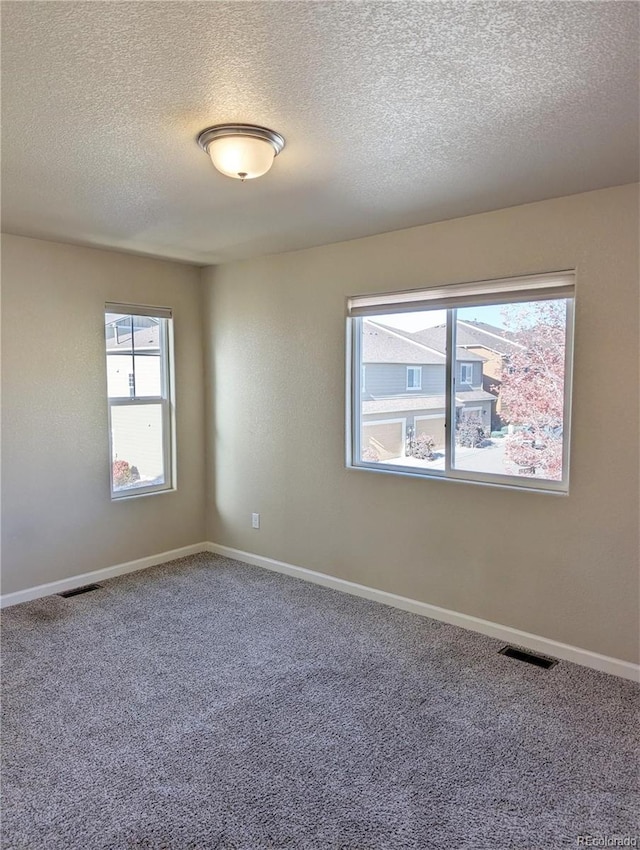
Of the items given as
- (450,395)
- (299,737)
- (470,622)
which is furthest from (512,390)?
(299,737)

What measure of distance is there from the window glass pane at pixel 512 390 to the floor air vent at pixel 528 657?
0.97 m

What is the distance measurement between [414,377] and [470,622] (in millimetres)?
1562

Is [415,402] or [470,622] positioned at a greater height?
[415,402]

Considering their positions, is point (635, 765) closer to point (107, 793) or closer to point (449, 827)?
point (449, 827)

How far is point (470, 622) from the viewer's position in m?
3.42

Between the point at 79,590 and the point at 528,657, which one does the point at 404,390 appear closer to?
the point at 528,657

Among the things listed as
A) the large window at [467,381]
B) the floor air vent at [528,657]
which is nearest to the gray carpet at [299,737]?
the floor air vent at [528,657]

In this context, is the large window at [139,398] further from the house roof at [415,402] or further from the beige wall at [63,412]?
the house roof at [415,402]

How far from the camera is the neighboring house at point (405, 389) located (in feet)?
11.3

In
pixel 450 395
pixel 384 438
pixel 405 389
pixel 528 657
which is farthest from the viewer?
pixel 384 438

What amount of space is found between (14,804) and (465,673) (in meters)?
2.04

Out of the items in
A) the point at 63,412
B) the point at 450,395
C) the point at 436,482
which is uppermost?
the point at 450,395

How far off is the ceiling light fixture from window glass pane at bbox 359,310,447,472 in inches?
65.6

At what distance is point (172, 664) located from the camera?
3.02 meters
